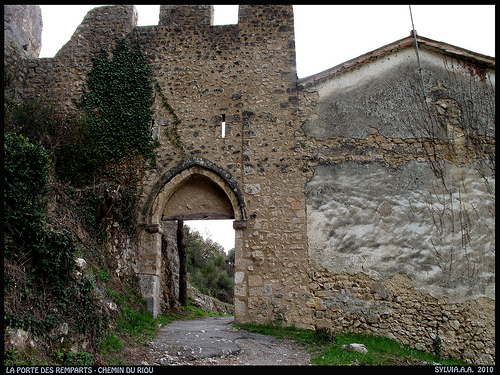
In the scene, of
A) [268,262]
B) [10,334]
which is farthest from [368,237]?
[10,334]

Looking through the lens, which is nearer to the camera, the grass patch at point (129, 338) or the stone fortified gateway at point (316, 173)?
the grass patch at point (129, 338)

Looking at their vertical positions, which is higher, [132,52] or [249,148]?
[132,52]

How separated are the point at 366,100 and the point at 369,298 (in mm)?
4195

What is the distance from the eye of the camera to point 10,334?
4238 millimetres

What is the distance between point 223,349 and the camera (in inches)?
238

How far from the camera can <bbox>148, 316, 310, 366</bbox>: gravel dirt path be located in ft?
18.0

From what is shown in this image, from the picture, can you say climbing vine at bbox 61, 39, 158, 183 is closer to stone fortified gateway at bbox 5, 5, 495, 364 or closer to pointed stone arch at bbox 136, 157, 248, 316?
stone fortified gateway at bbox 5, 5, 495, 364

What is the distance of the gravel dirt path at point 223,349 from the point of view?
5.50m

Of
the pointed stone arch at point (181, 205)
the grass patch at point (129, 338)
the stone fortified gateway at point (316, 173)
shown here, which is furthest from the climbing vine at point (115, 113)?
the grass patch at point (129, 338)

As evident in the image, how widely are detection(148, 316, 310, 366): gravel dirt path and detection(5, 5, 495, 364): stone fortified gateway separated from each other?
3.16 ft

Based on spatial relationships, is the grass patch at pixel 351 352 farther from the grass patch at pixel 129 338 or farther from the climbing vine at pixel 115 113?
the climbing vine at pixel 115 113

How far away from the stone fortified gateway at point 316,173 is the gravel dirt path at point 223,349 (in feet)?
3.16

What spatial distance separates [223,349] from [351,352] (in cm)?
189
